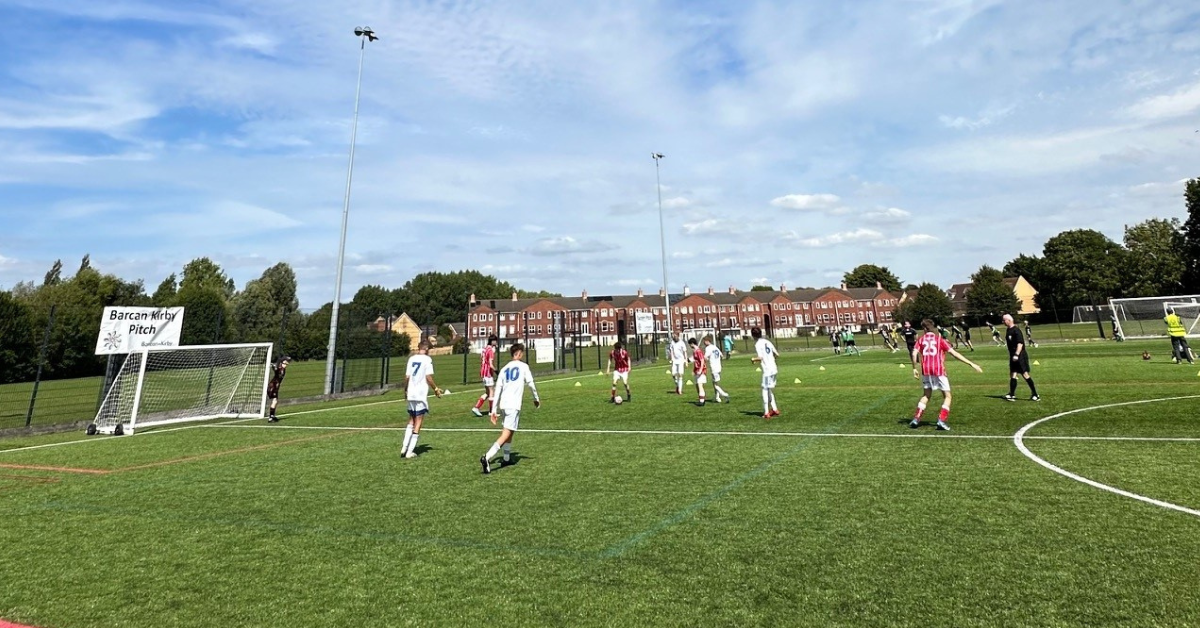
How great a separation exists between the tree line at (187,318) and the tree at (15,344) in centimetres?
6

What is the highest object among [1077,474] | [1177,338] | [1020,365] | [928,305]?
[928,305]

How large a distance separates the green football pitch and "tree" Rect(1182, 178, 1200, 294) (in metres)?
71.0

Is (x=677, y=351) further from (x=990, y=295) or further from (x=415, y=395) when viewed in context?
(x=990, y=295)

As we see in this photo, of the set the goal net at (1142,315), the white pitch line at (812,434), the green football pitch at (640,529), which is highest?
the goal net at (1142,315)

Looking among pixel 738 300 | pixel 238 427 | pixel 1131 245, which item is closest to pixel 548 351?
pixel 238 427

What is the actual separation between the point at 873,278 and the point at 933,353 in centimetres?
13348

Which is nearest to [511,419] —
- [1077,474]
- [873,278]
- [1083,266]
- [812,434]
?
[812,434]

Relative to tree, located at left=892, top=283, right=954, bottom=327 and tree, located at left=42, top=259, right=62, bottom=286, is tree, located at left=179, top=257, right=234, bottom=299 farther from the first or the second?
tree, located at left=892, top=283, right=954, bottom=327

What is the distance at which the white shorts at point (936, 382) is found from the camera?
10758 millimetres

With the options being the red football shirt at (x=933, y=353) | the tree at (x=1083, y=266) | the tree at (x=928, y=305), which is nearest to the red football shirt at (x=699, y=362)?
the red football shirt at (x=933, y=353)

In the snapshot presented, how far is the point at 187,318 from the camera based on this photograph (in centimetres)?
2650

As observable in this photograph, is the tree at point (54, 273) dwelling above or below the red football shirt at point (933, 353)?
above

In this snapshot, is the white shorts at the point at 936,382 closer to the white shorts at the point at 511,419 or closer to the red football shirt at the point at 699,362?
the red football shirt at the point at 699,362

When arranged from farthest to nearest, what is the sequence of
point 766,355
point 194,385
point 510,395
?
point 194,385 < point 766,355 < point 510,395
